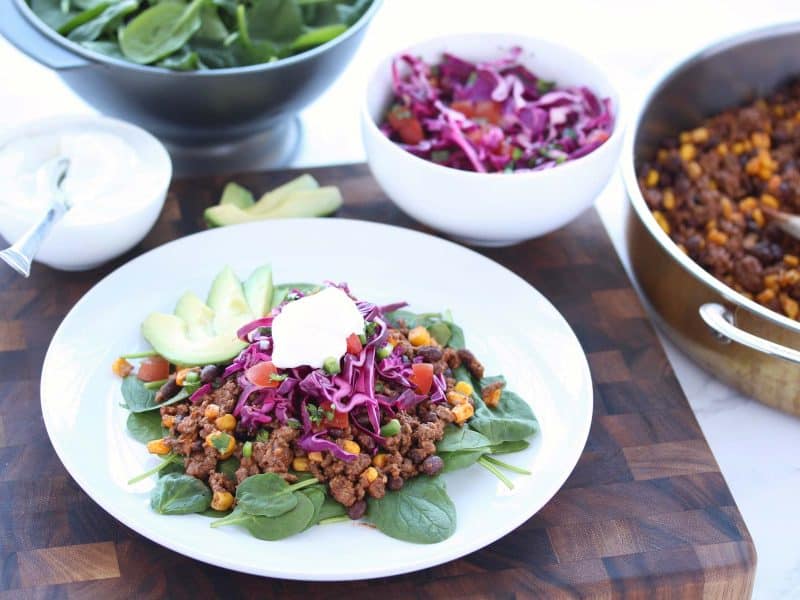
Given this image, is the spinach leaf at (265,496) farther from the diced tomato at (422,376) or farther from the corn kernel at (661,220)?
the corn kernel at (661,220)

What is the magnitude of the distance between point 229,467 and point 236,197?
39.1 inches

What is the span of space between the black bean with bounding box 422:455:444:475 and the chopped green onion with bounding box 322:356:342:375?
0.26 meters

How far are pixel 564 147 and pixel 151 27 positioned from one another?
3.79 ft

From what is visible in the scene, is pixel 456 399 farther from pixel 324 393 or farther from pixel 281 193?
pixel 281 193

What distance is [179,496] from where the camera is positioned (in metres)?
1.90

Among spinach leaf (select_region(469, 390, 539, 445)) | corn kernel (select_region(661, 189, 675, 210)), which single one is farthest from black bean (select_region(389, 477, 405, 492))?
corn kernel (select_region(661, 189, 675, 210))

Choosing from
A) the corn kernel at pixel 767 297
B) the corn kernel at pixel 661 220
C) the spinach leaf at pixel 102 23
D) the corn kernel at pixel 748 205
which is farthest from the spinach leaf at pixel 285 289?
the corn kernel at pixel 748 205

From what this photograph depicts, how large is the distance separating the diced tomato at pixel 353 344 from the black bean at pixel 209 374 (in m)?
0.31

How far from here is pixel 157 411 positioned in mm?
2102

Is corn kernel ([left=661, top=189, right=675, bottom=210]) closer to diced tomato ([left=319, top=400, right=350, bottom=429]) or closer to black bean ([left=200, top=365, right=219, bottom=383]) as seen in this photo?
diced tomato ([left=319, top=400, right=350, bottom=429])

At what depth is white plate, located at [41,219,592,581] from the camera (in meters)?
1.84

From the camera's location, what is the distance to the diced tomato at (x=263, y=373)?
1986 millimetres

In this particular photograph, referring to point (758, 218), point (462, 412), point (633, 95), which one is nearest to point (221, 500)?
point (462, 412)

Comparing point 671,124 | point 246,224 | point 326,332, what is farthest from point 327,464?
point 671,124
